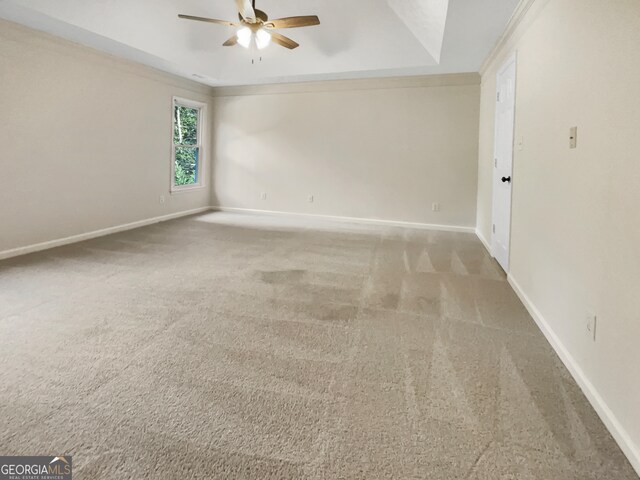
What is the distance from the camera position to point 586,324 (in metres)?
1.86

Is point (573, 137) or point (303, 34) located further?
point (303, 34)

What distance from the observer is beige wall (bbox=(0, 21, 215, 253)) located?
13.0ft

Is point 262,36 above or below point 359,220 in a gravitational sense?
above

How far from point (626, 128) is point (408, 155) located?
4.90 meters

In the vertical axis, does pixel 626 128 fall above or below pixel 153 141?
below

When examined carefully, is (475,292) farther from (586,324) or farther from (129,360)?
(129,360)

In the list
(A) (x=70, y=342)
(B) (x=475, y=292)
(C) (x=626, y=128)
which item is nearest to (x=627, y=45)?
→ (C) (x=626, y=128)

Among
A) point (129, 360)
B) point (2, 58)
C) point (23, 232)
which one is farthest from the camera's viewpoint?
point (23, 232)

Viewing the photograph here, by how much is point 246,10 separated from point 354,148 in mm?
3531

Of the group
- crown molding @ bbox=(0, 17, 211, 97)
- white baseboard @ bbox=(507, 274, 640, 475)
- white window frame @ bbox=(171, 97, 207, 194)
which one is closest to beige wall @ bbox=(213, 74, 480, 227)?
white window frame @ bbox=(171, 97, 207, 194)

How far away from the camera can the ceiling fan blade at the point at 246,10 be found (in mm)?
3193

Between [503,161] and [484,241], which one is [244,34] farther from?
[484,241]

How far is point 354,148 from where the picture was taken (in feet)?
21.7
